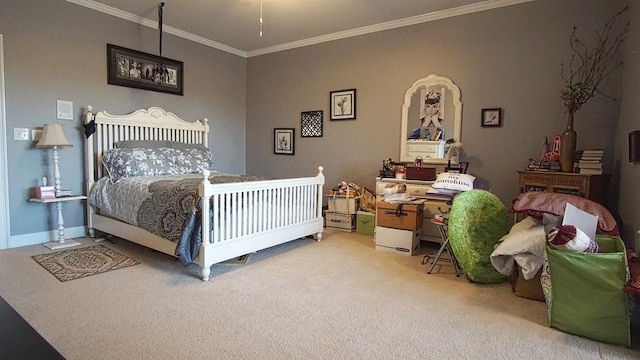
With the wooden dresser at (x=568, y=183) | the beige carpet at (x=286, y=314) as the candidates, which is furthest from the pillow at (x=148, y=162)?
the wooden dresser at (x=568, y=183)

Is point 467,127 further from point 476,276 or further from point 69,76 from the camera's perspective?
point 69,76

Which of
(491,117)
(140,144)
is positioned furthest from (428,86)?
(140,144)

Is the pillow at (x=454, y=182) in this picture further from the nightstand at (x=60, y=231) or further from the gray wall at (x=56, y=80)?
the nightstand at (x=60, y=231)

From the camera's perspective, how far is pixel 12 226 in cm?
346

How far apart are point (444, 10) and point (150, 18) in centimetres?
341

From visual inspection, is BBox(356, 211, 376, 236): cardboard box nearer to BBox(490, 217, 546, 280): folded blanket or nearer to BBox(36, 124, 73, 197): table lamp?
BBox(490, 217, 546, 280): folded blanket

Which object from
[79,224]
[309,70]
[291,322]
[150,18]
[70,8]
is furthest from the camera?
[309,70]

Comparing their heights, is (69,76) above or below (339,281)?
above

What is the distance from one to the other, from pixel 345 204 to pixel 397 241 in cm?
111

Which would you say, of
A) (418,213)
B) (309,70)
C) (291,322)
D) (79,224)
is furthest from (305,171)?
(291,322)

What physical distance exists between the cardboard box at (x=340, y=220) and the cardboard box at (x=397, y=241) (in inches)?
33.7

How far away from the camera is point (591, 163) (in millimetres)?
2824

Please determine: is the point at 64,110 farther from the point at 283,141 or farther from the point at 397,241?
the point at 397,241

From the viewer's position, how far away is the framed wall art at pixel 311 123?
4.99 m
